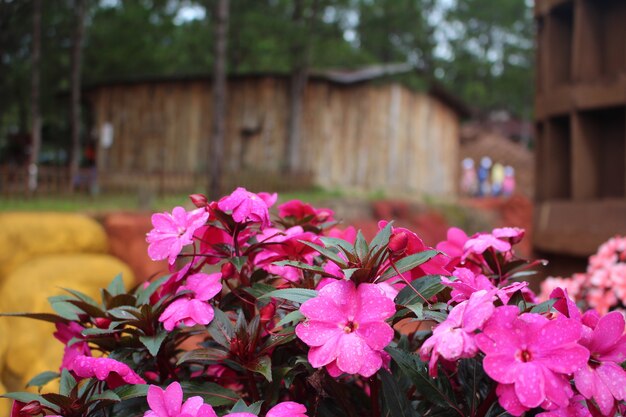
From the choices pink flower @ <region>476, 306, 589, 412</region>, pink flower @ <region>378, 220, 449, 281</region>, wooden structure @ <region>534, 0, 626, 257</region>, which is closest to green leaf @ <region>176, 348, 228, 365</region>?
→ pink flower @ <region>378, 220, 449, 281</region>

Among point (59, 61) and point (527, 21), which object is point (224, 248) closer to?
point (59, 61)

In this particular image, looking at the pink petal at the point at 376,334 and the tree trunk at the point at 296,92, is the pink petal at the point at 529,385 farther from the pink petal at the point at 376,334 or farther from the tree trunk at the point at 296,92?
the tree trunk at the point at 296,92

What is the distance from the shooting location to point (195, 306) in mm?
1260

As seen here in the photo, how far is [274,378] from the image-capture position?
1.22 m

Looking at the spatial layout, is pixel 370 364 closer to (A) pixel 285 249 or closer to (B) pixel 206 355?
(B) pixel 206 355

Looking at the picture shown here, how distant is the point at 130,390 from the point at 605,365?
814 mm

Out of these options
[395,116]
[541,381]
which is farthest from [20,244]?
[395,116]

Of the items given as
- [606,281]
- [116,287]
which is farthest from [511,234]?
[606,281]

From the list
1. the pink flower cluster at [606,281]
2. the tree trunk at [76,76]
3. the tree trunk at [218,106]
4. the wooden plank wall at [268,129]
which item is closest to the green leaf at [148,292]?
the pink flower cluster at [606,281]

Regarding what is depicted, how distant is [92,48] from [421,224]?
42.0ft

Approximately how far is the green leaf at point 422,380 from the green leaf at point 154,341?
428 mm

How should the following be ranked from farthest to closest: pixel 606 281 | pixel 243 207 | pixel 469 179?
pixel 469 179, pixel 606 281, pixel 243 207

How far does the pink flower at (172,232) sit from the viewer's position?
129cm

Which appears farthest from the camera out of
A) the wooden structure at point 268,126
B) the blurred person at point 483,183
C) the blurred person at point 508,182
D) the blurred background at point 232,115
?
the blurred person at point 508,182
